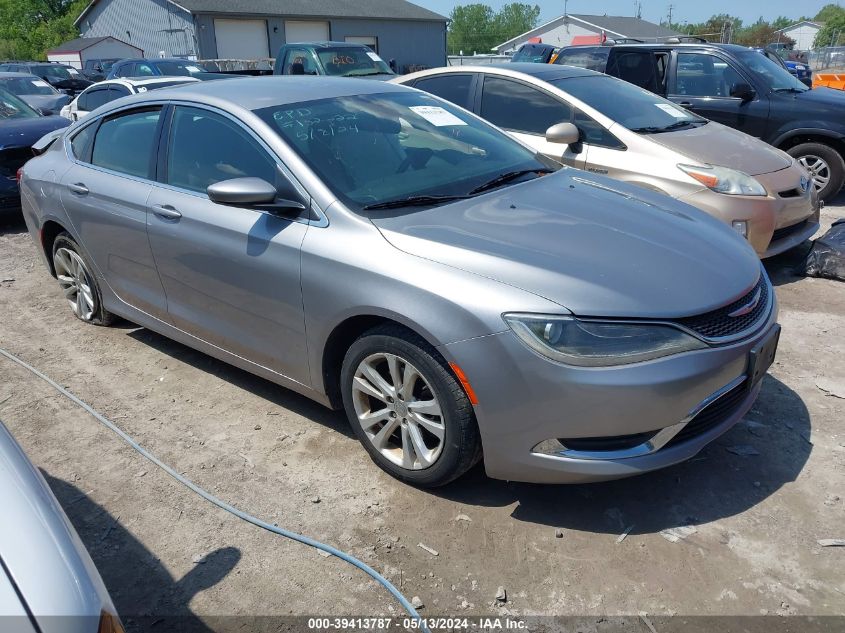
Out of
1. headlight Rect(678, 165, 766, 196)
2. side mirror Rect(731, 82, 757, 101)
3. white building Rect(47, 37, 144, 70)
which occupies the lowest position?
headlight Rect(678, 165, 766, 196)

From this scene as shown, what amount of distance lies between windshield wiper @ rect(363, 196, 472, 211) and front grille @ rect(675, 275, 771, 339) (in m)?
→ 1.25

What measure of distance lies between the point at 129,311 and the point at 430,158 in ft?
7.36

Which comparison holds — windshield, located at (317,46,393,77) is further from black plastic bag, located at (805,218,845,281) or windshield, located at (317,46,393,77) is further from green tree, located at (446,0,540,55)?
green tree, located at (446,0,540,55)

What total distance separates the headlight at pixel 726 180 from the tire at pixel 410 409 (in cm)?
340

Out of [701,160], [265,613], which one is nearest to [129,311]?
[265,613]

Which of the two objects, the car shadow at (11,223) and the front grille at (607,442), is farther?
the car shadow at (11,223)

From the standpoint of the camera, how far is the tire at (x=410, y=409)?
2824 millimetres

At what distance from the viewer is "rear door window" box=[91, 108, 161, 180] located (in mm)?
4070

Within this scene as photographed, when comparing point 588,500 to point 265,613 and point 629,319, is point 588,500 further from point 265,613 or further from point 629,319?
point 265,613

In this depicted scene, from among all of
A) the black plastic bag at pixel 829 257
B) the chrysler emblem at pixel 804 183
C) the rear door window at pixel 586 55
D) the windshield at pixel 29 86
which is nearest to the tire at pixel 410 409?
the black plastic bag at pixel 829 257

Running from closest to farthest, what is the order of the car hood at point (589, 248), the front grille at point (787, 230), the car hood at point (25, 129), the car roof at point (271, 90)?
1. the car hood at point (589, 248)
2. the car roof at point (271, 90)
3. the front grille at point (787, 230)
4. the car hood at point (25, 129)

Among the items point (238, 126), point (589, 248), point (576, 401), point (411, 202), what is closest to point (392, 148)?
point (411, 202)

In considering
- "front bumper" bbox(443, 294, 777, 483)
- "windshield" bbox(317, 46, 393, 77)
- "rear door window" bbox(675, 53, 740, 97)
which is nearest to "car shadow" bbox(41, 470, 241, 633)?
"front bumper" bbox(443, 294, 777, 483)

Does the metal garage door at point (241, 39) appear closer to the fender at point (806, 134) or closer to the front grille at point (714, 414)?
the fender at point (806, 134)
